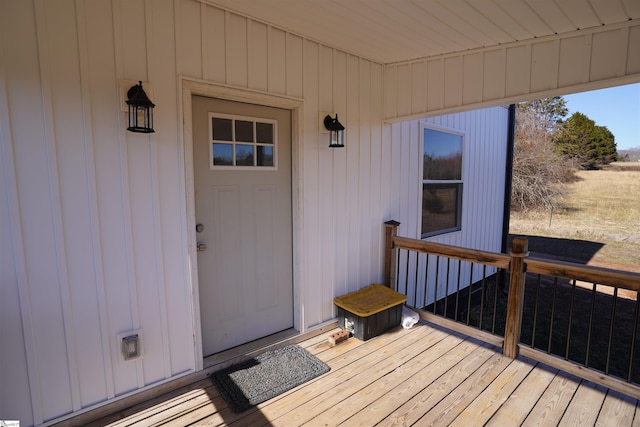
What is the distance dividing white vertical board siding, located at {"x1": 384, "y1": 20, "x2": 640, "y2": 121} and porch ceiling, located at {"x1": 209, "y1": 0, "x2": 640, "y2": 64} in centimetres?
7

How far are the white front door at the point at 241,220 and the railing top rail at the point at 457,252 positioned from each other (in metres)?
1.24

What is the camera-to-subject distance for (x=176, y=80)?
2004 millimetres

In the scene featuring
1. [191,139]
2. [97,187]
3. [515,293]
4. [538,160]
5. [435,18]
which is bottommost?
[515,293]

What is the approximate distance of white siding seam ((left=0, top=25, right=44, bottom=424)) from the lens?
152 centimetres

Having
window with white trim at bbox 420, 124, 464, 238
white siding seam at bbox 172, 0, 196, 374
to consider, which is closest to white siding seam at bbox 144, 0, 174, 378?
white siding seam at bbox 172, 0, 196, 374

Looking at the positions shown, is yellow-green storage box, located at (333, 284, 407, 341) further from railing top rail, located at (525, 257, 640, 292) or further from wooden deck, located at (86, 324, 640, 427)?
railing top rail, located at (525, 257, 640, 292)

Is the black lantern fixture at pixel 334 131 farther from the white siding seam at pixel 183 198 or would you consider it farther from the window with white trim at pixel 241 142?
the white siding seam at pixel 183 198

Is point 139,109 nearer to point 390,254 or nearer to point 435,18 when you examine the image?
point 435,18

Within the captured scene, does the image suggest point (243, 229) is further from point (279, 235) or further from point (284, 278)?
point (284, 278)

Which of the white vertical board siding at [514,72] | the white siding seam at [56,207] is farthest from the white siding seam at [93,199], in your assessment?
the white vertical board siding at [514,72]

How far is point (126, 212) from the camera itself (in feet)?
6.20

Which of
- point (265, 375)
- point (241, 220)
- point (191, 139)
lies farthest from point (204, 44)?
point (265, 375)

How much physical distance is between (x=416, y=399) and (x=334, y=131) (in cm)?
204

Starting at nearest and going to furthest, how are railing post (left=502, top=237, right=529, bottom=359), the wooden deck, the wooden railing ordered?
the wooden deck < the wooden railing < railing post (left=502, top=237, right=529, bottom=359)
